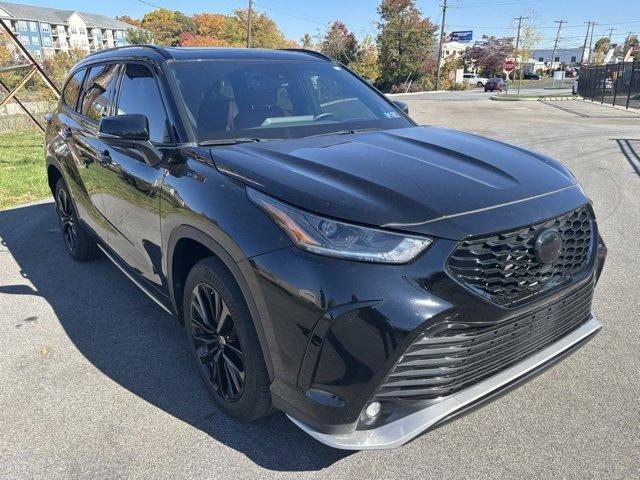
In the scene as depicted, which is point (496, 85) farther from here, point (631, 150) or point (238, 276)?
point (238, 276)

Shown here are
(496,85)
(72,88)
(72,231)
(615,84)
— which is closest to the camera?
(72,88)

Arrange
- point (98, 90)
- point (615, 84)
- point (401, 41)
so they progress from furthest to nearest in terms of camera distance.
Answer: point (401, 41), point (615, 84), point (98, 90)

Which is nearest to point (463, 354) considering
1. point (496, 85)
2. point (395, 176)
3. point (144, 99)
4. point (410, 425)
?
point (410, 425)

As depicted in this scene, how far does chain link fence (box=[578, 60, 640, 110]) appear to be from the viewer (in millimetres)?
25406

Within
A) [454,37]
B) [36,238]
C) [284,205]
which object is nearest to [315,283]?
[284,205]

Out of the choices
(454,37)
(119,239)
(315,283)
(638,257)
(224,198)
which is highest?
(454,37)

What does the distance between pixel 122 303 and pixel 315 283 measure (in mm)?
2737

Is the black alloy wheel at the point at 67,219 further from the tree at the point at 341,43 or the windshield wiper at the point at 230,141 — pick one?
the tree at the point at 341,43

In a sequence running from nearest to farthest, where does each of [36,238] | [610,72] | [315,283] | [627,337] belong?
→ [315,283], [627,337], [36,238], [610,72]

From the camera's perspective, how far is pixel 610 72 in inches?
1134

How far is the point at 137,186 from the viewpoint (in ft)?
10.3

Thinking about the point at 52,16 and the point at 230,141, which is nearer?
the point at 230,141

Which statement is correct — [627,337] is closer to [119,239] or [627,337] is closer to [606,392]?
[606,392]

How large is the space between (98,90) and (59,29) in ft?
380
